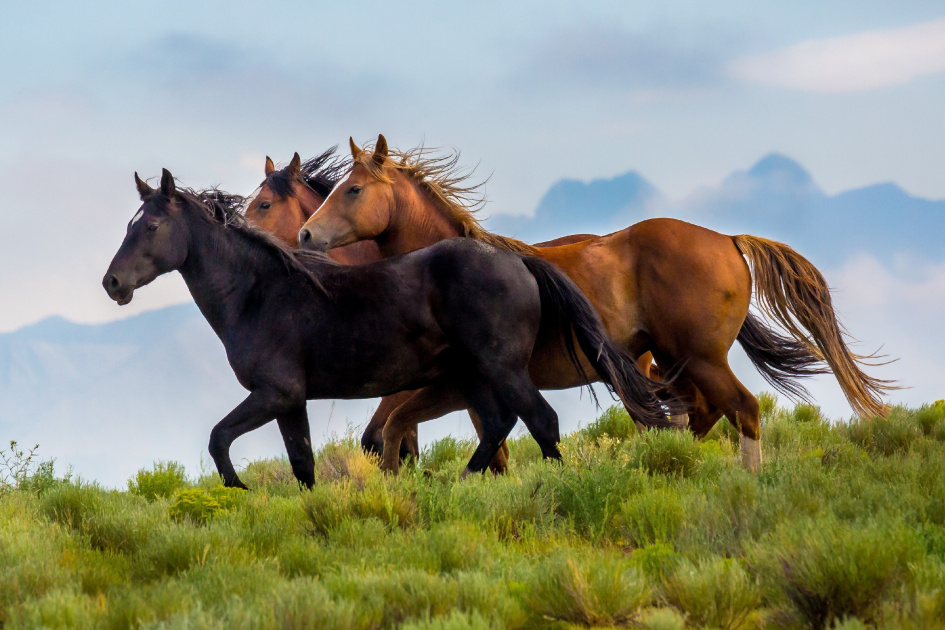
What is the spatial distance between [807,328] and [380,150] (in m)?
4.07

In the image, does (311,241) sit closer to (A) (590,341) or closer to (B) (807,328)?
(A) (590,341)

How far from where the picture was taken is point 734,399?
7098 millimetres

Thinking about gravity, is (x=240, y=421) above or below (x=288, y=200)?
below

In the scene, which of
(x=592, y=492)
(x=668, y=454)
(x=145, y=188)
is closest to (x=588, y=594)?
(x=592, y=492)

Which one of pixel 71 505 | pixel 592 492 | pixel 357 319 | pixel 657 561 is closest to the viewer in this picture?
pixel 657 561

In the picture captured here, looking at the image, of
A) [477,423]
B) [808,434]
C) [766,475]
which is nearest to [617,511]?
[766,475]

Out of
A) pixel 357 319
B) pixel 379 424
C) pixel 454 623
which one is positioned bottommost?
pixel 454 623

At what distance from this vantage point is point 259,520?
5383 millimetres

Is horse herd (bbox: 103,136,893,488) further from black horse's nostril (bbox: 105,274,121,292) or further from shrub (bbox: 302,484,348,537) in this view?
shrub (bbox: 302,484,348,537)

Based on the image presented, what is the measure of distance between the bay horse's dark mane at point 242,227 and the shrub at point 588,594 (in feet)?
10.3

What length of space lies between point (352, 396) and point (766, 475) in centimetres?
279

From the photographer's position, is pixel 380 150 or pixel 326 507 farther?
pixel 380 150

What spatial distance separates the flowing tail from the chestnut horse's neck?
2643 millimetres

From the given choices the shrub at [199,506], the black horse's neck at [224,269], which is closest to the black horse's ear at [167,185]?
the black horse's neck at [224,269]
